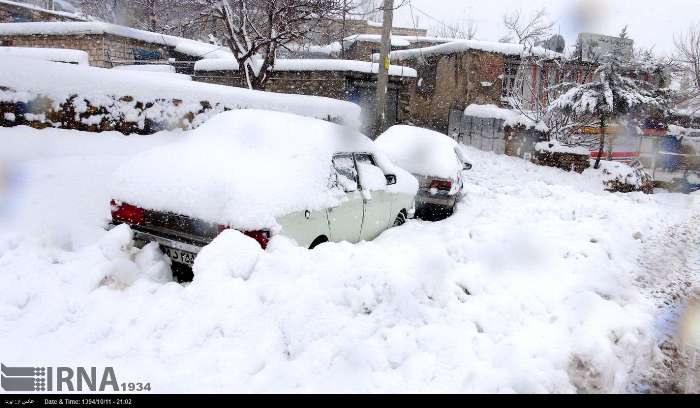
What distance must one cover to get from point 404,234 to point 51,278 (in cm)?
377

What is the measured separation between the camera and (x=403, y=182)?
238 inches

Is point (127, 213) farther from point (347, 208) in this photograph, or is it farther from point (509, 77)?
point (509, 77)

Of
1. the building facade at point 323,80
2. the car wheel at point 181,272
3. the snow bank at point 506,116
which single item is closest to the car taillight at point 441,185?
the car wheel at point 181,272

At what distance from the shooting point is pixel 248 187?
3.55 m

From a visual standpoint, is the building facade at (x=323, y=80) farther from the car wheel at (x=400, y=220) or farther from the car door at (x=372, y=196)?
the car door at (x=372, y=196)

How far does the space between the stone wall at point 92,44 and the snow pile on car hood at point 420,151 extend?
11574 millimetres

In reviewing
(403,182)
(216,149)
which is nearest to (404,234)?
(403,182)

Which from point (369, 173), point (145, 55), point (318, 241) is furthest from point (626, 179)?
point (145, 55)

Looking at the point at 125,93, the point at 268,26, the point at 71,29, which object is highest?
the point at 71,29

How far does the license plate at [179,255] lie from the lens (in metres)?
3.66

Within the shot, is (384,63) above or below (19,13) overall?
below

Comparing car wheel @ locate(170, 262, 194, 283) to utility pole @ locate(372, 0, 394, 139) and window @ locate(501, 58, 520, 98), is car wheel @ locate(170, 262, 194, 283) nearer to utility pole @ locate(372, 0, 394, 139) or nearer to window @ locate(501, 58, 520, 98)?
utility pole @ locate(372, 0, 394, 139)

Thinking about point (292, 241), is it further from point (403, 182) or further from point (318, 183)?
point (403, 182)

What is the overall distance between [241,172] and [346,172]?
1.43m
